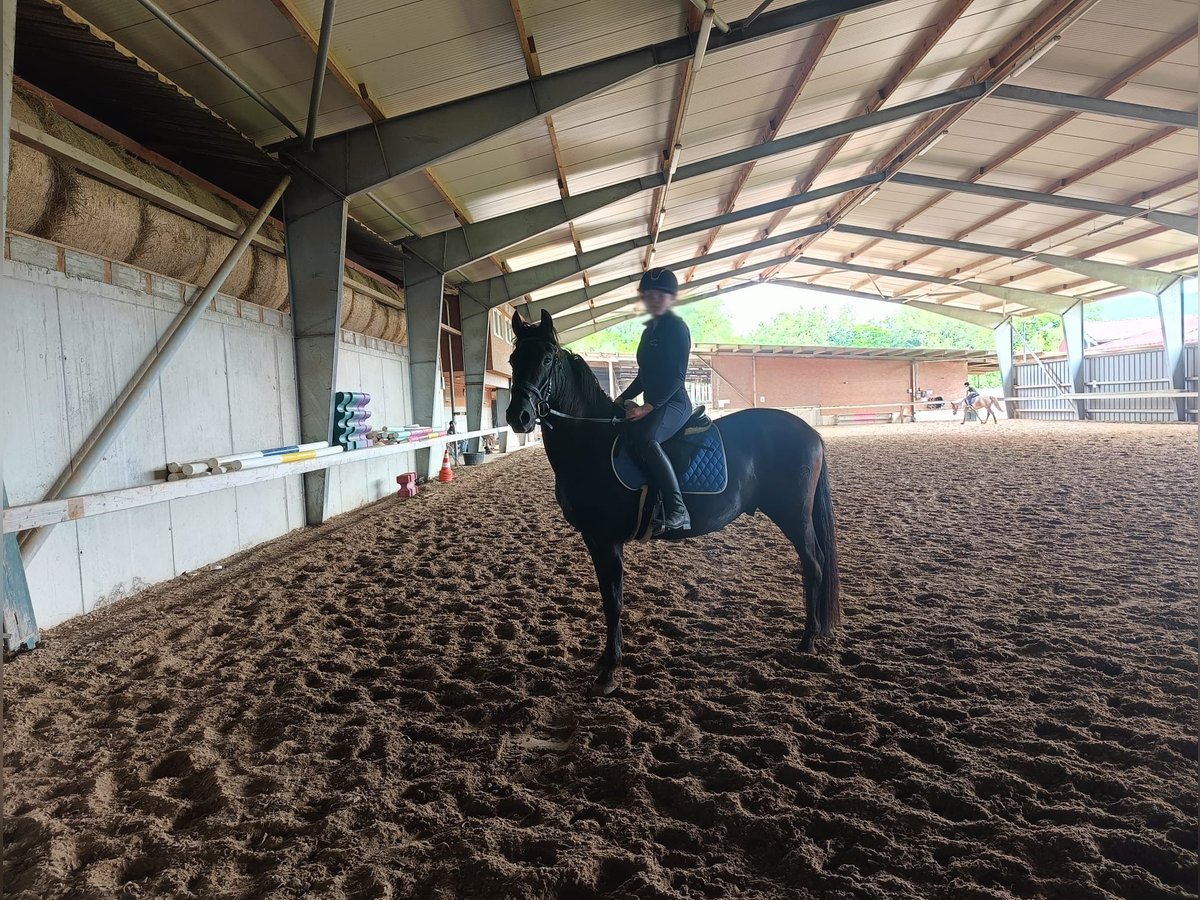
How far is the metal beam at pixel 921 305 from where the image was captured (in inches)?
961

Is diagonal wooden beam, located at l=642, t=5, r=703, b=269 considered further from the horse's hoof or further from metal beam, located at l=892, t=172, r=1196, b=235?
the horse's hoof

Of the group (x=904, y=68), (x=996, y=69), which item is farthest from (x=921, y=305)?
(x=904, y=68)

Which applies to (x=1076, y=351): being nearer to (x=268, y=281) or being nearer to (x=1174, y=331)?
(x=1174, y=331)

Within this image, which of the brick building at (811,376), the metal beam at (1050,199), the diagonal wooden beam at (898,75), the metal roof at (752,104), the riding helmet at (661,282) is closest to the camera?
the riding helmet at (661,282)

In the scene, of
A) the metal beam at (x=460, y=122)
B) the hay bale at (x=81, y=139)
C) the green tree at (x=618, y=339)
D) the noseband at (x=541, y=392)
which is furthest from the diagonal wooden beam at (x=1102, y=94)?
the green tree at (x=618, y=339)

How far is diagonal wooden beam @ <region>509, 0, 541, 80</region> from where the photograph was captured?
532 centimetres

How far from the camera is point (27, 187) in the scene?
4.04 m

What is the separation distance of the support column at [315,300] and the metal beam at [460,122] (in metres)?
0.26

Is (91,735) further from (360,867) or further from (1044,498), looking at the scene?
(1044,498)

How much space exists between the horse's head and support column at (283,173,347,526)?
4.39 meters

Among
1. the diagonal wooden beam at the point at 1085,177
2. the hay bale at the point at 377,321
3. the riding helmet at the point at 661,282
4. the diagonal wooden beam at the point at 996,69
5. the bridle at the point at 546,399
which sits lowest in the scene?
the bridle at the point at 546,399

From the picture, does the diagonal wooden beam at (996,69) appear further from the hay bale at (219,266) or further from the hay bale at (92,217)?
the hay bale at (92,217)

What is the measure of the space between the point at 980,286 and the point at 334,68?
21274 millimetres

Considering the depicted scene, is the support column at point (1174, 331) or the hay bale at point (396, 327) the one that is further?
the support column at point (1174, 331)
